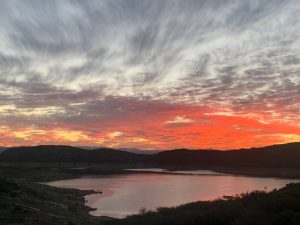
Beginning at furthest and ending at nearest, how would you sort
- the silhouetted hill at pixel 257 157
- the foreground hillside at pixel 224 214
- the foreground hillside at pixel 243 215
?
1. the silhouetted hill at pixel 257 157
2. the foreground hillside at pixel 224 214
3. the foreground hillside at pixel 243 215

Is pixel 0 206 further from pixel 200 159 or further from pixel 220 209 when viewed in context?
pixel 200 159

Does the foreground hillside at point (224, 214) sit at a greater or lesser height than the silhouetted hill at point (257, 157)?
lesser

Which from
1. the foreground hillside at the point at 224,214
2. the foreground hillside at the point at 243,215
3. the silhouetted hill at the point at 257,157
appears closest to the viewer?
the foreground hillside at the point at 243,215

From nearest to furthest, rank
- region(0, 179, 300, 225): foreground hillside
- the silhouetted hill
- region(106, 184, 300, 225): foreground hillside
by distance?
region(106, 184, 300, 225): foreground hillside → region(0, 179, 300, 225): foreground hillside → the silhouetted hill

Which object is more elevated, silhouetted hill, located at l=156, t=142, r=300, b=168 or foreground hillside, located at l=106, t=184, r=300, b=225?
silhouetted hill, located at l=156, t=142, r=300, b=168

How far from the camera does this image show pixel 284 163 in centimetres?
15200

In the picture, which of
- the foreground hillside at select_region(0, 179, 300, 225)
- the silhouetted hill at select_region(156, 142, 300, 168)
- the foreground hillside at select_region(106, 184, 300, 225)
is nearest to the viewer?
the foreground hillside at select_region(106, 184, 300, 225)

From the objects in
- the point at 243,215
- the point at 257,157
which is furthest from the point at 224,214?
the point at 257,157

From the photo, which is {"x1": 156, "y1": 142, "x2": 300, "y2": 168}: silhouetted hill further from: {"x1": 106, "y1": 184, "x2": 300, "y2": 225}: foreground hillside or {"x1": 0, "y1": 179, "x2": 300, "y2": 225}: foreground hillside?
{"x1": 106, "y1": 184, "x2": 300, "y2": 225}: foreground hillside

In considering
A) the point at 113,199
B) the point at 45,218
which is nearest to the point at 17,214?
the point at 45,218

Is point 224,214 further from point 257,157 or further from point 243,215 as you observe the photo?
point 257,157

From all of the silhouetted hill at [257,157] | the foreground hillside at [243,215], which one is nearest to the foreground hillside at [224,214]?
the foreground hillside at [243,215]

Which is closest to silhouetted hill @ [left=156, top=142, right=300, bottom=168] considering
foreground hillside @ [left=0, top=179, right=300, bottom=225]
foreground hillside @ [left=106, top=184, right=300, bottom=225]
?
foreground hillside @ [left=0, top=179, right=300, bottom=225]

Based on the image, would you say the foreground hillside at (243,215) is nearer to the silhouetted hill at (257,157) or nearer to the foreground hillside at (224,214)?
the foreground hillside at (224,214)
